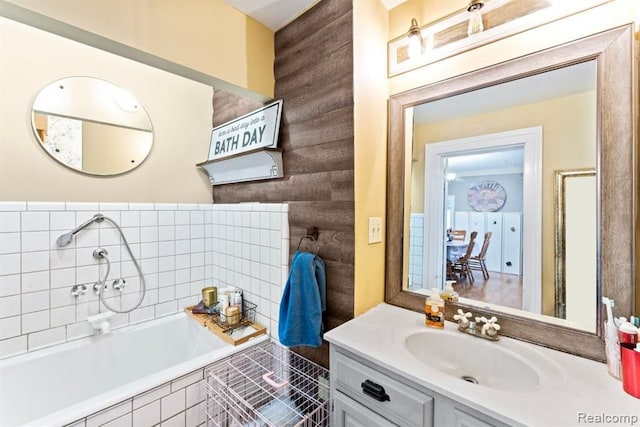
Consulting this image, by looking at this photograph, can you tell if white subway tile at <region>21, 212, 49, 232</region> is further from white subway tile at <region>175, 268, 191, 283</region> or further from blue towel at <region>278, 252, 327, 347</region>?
blue towel at <region>278, 252, 327, 347</region>

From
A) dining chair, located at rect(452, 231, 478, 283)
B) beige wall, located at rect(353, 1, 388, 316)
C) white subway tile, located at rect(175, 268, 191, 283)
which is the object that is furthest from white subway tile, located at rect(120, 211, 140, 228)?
dining chair, located at rect(452, 231, 478, 283)

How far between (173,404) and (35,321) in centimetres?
100

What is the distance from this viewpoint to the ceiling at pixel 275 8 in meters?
1.42

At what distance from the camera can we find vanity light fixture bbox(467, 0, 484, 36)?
1149 mm

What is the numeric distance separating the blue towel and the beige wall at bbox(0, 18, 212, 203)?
4.92ft

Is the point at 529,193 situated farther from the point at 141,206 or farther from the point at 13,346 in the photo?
the point at 13,346

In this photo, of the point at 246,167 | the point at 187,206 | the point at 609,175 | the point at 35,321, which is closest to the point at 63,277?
the point at 35,321

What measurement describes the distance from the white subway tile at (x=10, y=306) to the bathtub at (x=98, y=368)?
0.25 meters

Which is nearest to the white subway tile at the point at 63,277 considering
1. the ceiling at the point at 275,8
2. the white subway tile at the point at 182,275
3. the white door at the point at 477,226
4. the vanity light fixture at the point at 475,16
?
the white subway tile at the point at 182,275

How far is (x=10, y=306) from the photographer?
4.96ft

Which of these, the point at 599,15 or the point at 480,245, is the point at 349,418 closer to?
the point at 480,245

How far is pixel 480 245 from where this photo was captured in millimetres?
1254

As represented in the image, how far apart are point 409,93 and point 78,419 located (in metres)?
2.11

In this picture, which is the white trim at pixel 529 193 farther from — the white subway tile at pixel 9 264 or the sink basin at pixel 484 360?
the white subway tile at pixel 9 264
